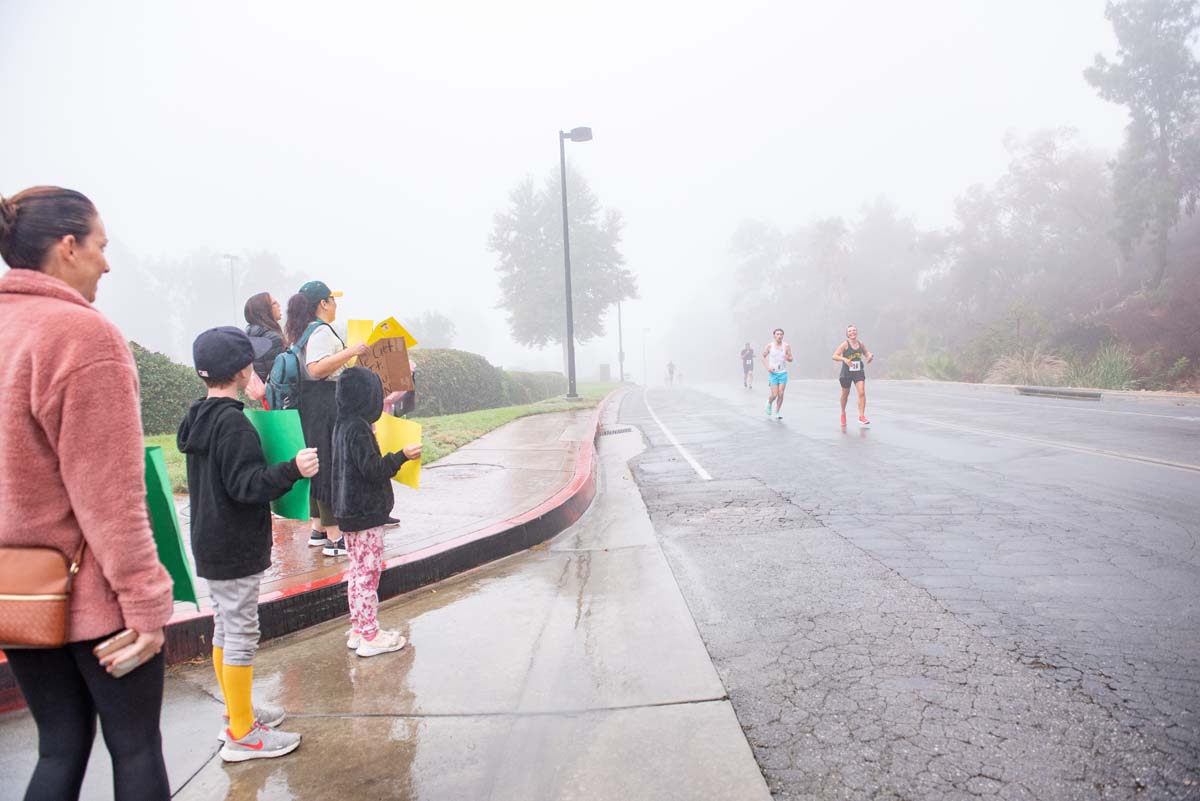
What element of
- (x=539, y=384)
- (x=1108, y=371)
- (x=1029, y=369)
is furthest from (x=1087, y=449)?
(x=539, y=384)

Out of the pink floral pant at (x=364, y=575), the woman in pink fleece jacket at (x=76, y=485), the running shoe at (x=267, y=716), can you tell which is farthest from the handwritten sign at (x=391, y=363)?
the woman in pink fleece jacket at (x=76, y=485)

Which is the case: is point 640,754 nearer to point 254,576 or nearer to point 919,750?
point 919,750

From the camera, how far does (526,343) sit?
158 ft

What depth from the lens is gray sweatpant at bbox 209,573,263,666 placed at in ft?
9.21

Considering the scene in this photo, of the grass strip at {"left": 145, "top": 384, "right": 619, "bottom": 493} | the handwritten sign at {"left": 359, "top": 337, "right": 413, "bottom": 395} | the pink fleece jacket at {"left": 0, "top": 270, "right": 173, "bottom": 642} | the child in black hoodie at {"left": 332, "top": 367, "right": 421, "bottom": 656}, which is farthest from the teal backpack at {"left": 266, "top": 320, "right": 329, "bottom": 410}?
the pink fleece jacket at {"left": 0, "top": 270, "right": 173, "bottom": 642}

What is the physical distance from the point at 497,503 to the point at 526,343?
41.8m

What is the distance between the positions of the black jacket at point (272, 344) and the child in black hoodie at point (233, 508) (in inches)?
100

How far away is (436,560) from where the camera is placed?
199 inches

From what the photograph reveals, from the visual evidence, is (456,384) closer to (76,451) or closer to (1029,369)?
(76,451)

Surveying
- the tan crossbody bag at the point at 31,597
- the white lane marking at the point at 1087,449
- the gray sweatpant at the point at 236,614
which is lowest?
the white lane marking at the point at 1087,449

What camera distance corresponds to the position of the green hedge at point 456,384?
1775 cm

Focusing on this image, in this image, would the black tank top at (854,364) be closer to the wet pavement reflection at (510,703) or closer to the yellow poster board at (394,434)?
the wet pavement reflection at (510,703)

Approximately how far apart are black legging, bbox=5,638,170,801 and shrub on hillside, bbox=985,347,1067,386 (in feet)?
85.5

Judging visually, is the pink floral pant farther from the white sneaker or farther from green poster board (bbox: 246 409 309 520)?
green poster board (bbox: 246 409 309 520)
